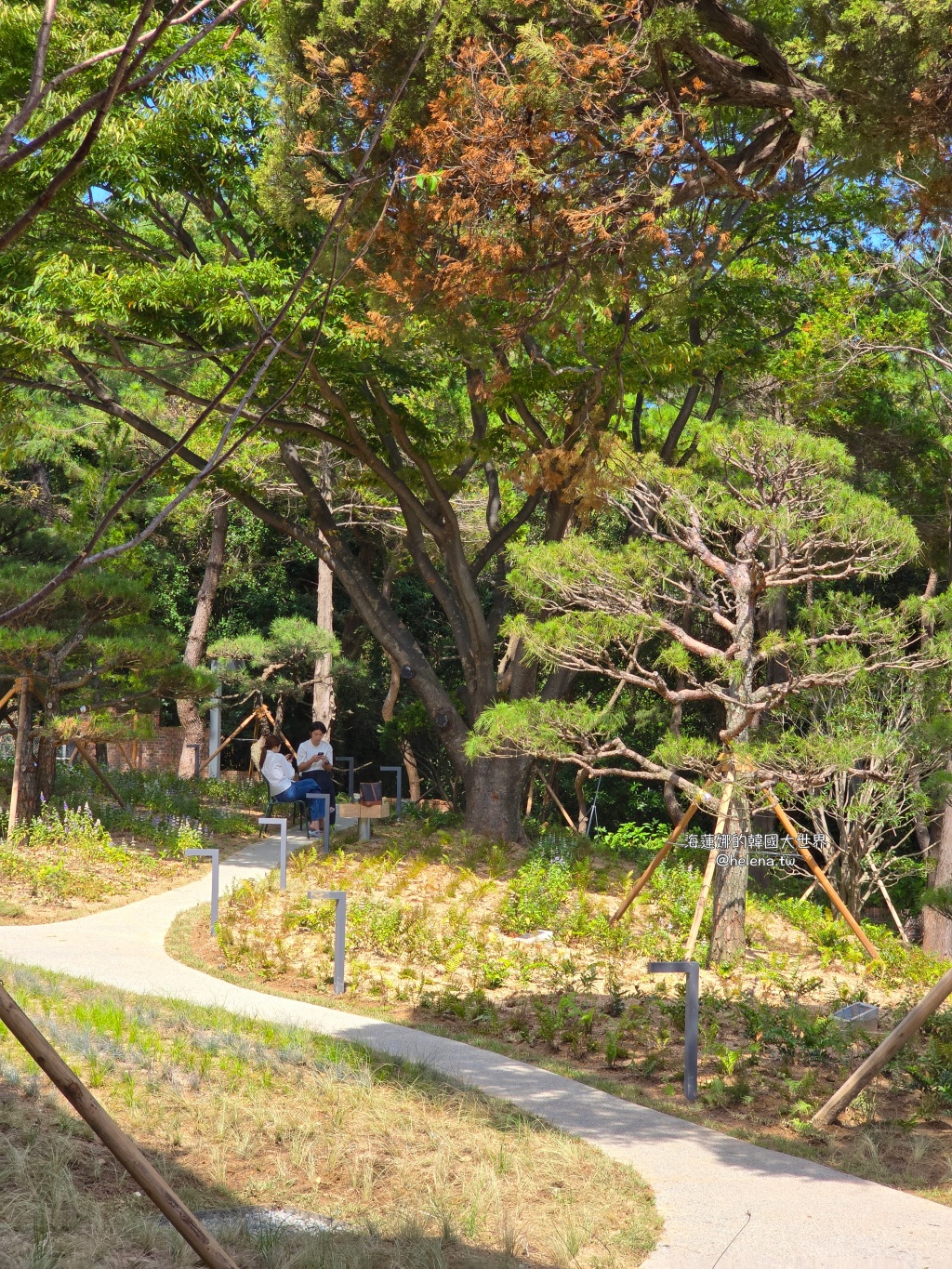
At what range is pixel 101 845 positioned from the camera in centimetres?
1147

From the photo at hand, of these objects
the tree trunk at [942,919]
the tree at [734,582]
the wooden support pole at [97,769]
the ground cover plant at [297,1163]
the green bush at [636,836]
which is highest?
the tree at [734,582]

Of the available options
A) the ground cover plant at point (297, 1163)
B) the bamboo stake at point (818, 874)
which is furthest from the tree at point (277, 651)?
the ground cover plant at point (297, 1163)

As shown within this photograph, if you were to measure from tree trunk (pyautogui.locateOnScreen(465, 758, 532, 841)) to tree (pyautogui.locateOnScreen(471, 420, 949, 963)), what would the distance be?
2.98 m

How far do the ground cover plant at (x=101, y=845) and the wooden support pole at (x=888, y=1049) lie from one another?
642 cm

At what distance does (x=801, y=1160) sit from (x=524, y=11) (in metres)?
5.34

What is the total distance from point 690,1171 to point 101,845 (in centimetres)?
811

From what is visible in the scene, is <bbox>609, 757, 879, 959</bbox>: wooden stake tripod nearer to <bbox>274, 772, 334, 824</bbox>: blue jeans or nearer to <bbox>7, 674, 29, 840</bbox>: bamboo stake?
<bbox>274, 772, 334, 824</bbox>: blue jeans

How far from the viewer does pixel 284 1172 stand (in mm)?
4117

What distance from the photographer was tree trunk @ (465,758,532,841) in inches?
523

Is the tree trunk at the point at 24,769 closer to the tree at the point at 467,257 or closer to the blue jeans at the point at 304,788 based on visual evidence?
the tree at the point at 467,257

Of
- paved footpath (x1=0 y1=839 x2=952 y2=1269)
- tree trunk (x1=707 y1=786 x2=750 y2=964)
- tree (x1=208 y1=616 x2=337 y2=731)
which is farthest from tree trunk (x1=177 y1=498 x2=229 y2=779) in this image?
paved footpath (x1=0 y1=839 x2=952 y2=1269)

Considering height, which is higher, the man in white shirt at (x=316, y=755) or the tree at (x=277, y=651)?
the tree at (x=277, y=651)

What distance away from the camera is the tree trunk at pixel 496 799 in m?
13.3

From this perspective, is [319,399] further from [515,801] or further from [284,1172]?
[284,1172]
